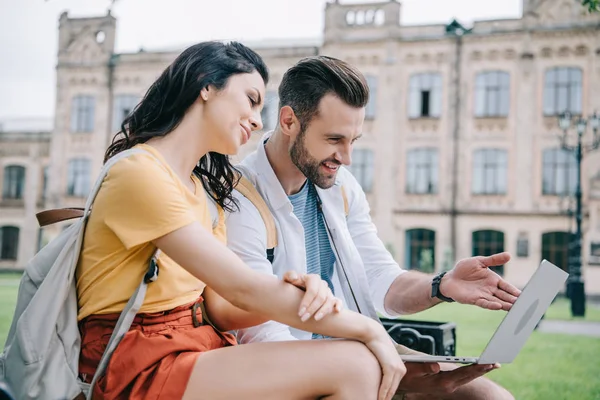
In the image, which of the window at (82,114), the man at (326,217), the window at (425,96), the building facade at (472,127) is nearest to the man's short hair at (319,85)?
the man at (326,217)

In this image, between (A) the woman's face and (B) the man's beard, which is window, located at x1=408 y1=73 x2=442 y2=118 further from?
(A) the woman's face

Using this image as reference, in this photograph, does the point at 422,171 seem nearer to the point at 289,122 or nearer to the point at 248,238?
the point at 289,122

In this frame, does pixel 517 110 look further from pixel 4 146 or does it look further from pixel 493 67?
pixel 4 146

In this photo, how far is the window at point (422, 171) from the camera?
13.3m

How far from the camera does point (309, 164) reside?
5.57ft

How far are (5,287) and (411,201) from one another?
7743 millimetres

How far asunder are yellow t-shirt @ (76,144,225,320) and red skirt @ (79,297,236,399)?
28 millimetres

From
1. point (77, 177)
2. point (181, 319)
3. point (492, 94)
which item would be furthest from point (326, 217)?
point (77, 177)

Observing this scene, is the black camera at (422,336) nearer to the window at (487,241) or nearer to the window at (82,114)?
the window at (487,241)

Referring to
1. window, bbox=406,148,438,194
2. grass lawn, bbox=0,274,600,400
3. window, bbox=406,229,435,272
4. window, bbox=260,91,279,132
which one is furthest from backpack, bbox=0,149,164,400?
window, bbox=406,148,438,194

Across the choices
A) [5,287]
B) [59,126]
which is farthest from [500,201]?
[59,126]

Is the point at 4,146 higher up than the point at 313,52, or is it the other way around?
the point at 313,52

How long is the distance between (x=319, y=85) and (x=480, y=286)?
655mm

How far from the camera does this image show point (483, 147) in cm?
1312
